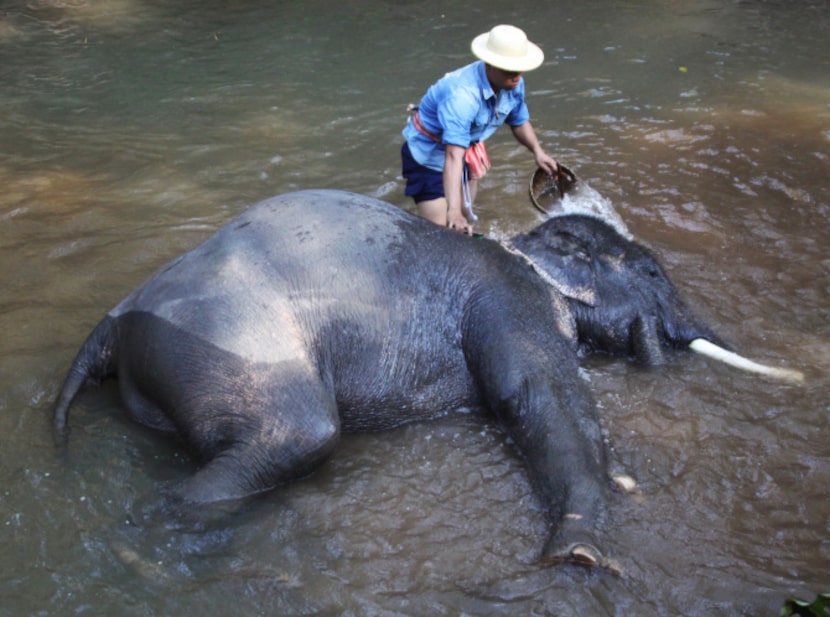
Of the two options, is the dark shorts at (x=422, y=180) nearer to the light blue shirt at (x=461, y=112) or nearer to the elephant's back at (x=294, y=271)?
the light blue shirt at (x=461, y=112)

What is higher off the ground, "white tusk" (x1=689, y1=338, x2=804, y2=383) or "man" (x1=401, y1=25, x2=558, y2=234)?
"man" (x1=401, y1=25, x2=558, y2=234)

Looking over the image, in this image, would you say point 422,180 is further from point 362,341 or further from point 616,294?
point 362,341

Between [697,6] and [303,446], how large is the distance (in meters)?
12.1

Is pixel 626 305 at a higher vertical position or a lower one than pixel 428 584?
higher

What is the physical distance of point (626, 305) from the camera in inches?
184

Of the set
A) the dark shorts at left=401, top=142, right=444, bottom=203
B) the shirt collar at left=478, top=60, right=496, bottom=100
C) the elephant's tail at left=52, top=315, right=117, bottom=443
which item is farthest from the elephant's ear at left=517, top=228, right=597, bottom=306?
the elephant's tail at left=52, top=315, right=117, bottom=443

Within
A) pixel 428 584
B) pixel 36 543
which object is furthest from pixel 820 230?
pixel 36 543

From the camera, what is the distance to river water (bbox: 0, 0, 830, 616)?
3.37 meters

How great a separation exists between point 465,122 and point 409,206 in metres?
1.88

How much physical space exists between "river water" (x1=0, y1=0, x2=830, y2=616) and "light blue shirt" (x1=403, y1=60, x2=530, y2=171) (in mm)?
1076

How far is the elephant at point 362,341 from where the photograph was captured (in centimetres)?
363

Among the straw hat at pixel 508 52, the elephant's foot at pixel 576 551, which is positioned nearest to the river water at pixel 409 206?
the elephant's foot at pixel 576 551

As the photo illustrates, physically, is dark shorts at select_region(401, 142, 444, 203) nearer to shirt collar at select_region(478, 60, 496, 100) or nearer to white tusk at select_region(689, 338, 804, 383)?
shirt collar at select_region(478, 60, 496, 100)

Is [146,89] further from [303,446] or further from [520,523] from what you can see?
[520,523]
